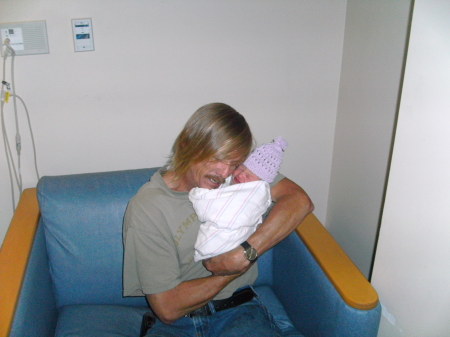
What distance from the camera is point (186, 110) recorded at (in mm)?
1682

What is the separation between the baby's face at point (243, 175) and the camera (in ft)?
3.50

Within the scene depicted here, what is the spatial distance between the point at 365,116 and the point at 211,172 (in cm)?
93

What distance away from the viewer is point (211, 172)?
1.00 meters

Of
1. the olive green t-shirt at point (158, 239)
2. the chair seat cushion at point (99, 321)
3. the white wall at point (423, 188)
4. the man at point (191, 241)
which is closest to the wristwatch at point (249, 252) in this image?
the man at point (191, 241)

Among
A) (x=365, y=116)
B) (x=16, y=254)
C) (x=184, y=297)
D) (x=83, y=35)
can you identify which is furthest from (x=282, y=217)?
(x=83, y=35)

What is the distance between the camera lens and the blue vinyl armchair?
109 cm

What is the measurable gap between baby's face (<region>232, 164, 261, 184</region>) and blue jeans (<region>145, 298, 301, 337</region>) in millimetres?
470

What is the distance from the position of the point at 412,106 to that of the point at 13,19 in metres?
1.64

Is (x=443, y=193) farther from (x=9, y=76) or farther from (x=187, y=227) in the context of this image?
(x=9, y=76)

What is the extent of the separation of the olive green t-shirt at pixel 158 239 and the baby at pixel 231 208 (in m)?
0.07

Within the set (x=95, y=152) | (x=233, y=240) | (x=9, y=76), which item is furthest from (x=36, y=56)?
(x=233, y=240)

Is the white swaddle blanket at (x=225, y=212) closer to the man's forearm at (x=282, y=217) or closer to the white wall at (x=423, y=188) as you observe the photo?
the man's forearm at (x=282, y=217)

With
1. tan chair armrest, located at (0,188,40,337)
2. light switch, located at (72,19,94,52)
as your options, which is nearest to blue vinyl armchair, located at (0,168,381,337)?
tan chair armrest, located at (0,188,40,337)

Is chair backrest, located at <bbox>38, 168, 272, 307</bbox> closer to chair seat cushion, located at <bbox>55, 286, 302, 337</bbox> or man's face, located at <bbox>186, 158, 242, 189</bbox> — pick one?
chair seat cushion, located at <bbox>55, 286, 302, 337</bbox>
